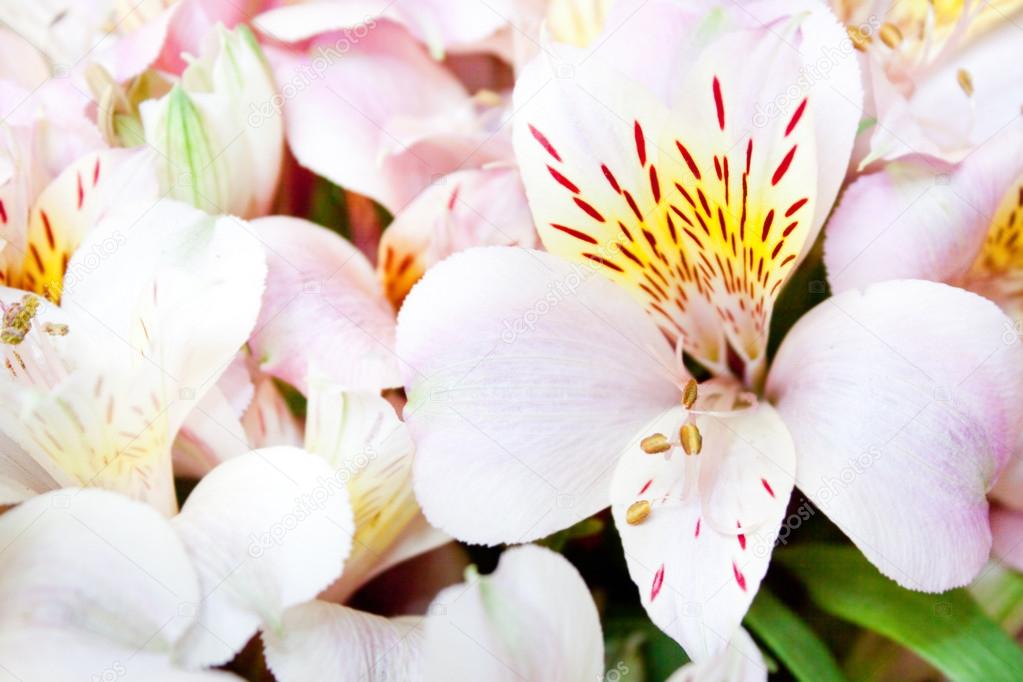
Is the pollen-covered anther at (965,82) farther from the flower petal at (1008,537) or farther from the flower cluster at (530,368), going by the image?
the flower petal at (1008,537)

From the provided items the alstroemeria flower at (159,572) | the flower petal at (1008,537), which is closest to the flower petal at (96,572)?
the alstroemeria flower at (159,572)

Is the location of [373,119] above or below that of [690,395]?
above

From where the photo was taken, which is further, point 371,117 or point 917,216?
point 371,117

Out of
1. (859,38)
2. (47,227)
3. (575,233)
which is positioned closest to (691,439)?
(575,233)

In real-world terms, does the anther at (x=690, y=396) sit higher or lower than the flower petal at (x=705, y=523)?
higher

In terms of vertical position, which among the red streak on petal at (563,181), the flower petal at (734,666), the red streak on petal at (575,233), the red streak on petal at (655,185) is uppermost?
the red streak on petal at (563,181)

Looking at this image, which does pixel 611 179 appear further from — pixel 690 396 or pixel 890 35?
pixel 890 35

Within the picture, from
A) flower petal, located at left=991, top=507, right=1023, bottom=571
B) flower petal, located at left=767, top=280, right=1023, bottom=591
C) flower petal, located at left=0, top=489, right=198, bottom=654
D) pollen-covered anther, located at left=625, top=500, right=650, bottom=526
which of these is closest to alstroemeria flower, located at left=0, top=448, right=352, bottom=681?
flower petal, located at left=0, top=489, right=198, bottom=654
